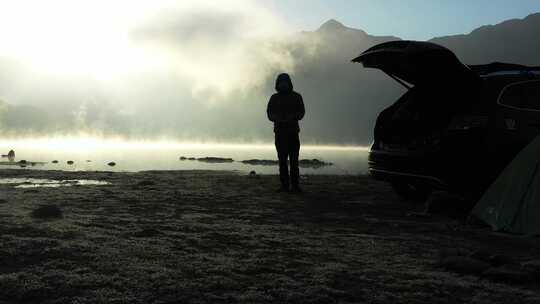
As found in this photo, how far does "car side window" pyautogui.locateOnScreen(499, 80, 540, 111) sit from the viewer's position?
252 inches

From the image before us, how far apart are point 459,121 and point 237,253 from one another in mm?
3809

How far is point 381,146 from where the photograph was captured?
8.12m

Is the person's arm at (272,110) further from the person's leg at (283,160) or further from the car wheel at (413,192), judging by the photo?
the car wheel at (413,192)

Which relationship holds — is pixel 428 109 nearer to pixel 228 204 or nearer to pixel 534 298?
pixel 228 204

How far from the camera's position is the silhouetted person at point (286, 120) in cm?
998

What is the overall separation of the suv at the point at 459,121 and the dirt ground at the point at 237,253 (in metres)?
0.65

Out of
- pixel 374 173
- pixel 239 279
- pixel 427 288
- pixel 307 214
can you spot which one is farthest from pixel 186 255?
pixel 374 173

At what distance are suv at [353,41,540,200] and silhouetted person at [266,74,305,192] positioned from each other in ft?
7.87

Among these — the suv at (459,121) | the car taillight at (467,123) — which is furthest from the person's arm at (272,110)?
the car taillight at (467,123)

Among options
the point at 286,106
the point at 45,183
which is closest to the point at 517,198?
the point at 286,106

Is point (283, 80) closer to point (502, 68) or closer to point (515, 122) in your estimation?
point (502, 68)

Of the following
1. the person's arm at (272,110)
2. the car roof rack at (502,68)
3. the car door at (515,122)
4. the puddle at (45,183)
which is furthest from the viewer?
the puddle at (45,183)

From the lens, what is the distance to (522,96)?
6.48 meters

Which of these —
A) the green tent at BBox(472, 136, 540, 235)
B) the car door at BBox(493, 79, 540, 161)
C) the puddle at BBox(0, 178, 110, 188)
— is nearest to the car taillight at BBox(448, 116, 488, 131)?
the car door at BBox(493, 79, 540, 161)
